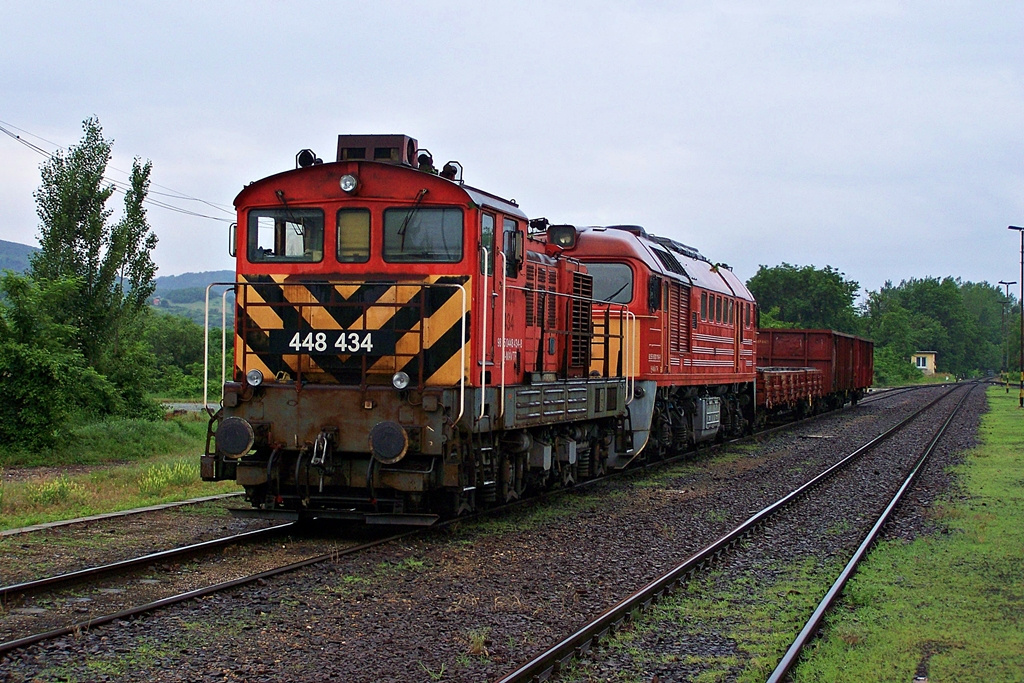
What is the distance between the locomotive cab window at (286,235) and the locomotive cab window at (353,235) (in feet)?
0.70

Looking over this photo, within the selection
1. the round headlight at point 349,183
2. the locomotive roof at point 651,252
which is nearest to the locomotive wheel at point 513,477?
the round headlight at point 349,183

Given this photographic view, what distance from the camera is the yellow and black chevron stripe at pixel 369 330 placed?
380 inches

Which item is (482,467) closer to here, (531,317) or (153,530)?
(531,317)

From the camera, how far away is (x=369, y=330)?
9.69 meters

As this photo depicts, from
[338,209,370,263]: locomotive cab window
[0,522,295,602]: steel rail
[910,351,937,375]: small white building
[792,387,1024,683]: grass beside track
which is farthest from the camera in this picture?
[910,351,937,375]: small white building

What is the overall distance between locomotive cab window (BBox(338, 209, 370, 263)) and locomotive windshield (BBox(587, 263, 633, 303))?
6708 mm

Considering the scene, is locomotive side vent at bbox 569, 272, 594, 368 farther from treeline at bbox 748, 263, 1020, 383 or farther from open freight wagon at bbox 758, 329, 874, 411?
treeline at bbox 748, 263, 1020, 383

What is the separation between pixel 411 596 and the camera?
298 inches

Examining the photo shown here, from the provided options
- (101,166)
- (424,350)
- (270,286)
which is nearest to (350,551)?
(424,350)

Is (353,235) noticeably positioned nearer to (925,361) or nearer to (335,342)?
(335,342)

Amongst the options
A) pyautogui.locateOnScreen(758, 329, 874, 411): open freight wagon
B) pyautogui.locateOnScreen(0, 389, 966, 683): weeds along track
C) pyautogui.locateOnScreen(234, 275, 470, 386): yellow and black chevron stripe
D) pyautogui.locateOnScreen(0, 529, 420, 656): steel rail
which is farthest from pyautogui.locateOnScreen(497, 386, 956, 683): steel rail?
pyautogui.locateOnScreen(758, 329, 874, 411): open freight wagon

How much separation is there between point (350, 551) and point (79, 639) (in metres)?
3.08

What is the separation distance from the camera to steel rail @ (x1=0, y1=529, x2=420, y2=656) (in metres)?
6.01

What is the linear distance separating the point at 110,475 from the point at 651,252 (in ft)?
29.8
